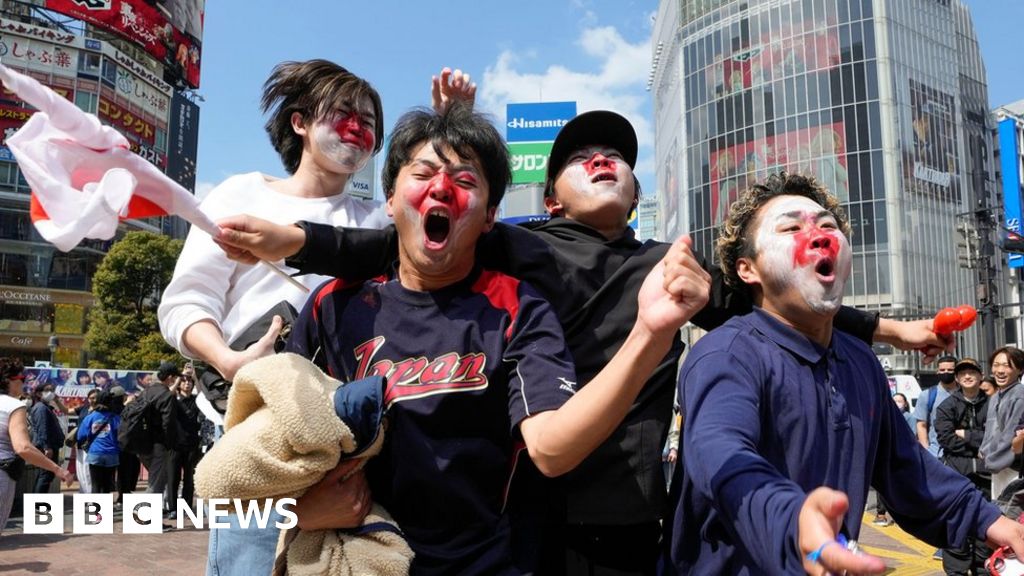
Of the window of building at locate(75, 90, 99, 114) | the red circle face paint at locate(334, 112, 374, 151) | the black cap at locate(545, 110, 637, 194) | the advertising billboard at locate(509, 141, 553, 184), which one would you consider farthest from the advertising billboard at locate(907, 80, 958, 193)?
the window of building at locate(75, 90, 99, 114)

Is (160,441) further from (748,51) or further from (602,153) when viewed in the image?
(748,51)

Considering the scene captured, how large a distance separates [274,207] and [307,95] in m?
0.42

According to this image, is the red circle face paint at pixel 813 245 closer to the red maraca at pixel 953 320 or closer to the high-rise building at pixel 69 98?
the red maraca at pixel 953 320

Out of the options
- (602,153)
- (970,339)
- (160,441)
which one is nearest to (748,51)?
(970,339)

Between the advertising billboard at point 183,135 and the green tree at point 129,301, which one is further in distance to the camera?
the advertising billboard at point 183,135

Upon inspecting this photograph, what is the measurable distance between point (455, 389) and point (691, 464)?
0.57 meters

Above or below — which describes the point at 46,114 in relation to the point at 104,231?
above

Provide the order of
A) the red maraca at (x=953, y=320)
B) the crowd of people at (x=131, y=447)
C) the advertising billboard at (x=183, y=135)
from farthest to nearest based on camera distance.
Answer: the advertising billboard at (x=183, y=135), the crowd of people at (x=131, y=447), the red maraca at (x=953, y=320)

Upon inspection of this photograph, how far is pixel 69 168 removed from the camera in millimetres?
Answer: 1606

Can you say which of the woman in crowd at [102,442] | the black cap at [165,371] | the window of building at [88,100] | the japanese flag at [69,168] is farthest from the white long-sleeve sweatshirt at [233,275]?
the window of building at [88,100]

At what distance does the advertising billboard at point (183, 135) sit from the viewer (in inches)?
1946

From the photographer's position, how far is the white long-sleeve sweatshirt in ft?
7.43

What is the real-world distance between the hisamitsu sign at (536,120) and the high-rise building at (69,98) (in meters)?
30.4

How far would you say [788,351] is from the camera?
6.54 ft
